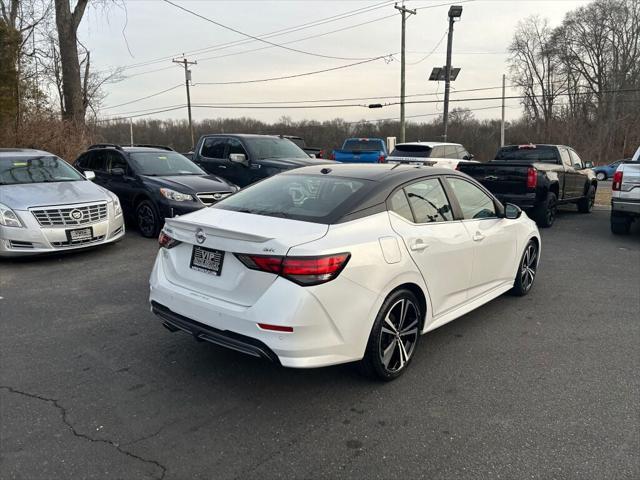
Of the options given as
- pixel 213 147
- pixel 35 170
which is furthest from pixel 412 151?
pixel 35 170

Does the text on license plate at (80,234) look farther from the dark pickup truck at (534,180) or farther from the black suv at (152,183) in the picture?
the dark pickup truck at (534,180)

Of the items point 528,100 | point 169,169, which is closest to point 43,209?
point 169,169

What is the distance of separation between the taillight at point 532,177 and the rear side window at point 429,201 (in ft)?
21.4

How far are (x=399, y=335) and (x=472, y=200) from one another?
1.73 metres

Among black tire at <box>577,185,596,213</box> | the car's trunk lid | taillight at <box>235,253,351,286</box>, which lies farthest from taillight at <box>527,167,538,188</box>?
taillight at <box>235,253,351,286</box>

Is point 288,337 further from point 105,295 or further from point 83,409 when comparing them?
point 105,295

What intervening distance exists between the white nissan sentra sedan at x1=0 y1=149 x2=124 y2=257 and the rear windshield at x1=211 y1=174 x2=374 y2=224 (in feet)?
12.9

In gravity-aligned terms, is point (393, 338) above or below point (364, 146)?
below

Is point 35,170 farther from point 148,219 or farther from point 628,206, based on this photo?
point 628,206

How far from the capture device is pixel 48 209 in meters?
6.74

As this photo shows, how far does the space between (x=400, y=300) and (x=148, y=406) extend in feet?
6.03

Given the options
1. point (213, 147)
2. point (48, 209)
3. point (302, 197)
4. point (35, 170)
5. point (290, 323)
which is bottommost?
point (290, 323)

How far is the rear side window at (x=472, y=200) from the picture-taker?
14.4 feet

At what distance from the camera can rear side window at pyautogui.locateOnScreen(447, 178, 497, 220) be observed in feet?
14.4
